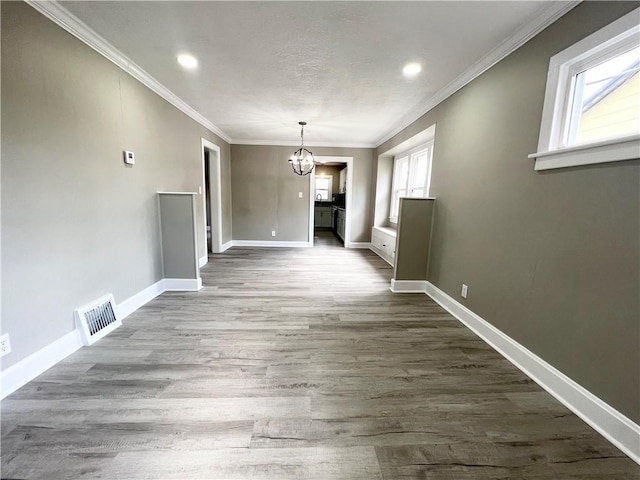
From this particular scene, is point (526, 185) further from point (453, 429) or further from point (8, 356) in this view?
point (8, 356)

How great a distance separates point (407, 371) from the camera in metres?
1.77

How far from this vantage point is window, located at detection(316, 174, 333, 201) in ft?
31.9

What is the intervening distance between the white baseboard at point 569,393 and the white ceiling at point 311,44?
7.39 ft

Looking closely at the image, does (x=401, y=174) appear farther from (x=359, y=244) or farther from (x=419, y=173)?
(x=359, y=244)

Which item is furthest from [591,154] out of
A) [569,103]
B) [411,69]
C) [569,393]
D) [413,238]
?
[413,238]

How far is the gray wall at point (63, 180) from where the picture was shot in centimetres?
150

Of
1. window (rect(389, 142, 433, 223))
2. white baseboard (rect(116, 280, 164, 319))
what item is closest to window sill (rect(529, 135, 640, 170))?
window (rect(389, 142, 433, 223))

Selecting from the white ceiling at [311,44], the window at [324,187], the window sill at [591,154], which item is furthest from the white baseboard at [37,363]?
the window at [324,187]

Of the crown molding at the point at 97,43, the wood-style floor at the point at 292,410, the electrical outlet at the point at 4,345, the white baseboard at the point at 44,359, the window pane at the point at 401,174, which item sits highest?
the crown molding at the point at 97,43

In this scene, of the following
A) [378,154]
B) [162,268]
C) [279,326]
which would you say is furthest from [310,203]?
[279,326]

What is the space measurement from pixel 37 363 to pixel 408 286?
11.3ft

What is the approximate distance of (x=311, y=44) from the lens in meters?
2.04

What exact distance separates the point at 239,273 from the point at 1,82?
294 cm

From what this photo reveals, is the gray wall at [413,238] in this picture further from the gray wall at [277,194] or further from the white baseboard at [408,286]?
the gray wall at [277,194]
